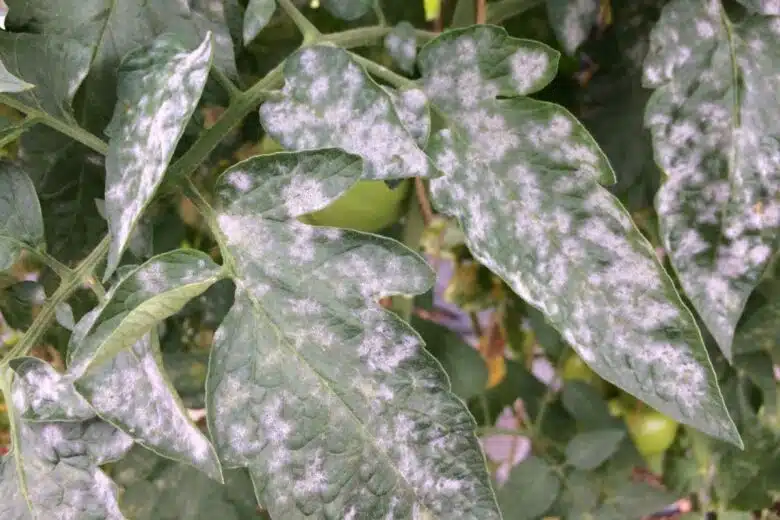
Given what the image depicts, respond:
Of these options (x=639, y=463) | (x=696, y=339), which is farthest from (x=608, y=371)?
(x=639, y=463)

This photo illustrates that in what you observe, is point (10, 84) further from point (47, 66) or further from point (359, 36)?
point (359, 36)

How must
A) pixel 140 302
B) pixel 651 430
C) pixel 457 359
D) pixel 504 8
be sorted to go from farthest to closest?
pixel 651 430
pixel 457 359
pixel 504 8
pixel 140 302

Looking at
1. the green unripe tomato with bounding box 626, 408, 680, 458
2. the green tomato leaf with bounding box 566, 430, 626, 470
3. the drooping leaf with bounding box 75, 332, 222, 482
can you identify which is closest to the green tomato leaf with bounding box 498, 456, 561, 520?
the green tomato leaf with bounding box 566, 430, 626, 470

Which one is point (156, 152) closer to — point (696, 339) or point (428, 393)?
point (428, 393)

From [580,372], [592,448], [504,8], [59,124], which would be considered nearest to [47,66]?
[59,124]

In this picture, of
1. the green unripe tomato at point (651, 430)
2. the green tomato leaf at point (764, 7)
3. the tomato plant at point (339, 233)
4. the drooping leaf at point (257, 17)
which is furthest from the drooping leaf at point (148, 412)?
the green unripe tomato at point (651, 430)
